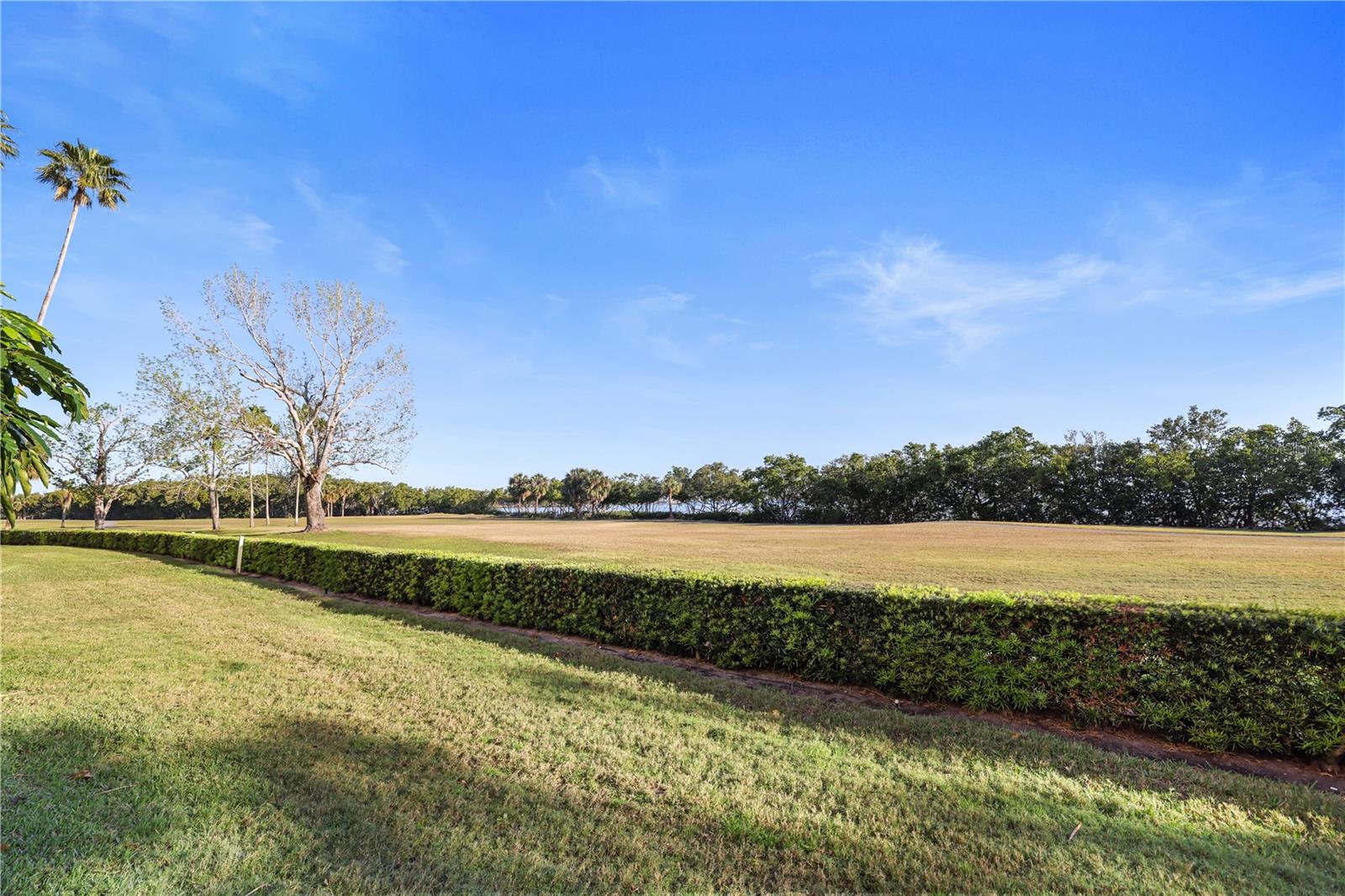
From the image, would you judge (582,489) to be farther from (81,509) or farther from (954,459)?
(81,509)

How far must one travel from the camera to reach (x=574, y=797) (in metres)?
3.57

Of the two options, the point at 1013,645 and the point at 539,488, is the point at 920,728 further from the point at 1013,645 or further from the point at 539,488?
the point at 539,488

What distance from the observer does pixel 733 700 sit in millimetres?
5602

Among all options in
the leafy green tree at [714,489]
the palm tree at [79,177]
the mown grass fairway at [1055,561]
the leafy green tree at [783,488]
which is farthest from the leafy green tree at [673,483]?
the palm tree at [79,177]

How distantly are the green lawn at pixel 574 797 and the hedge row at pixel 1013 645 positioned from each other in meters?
0.72


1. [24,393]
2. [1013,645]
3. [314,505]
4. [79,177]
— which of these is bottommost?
[1013,645]

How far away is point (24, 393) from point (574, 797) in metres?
4.20

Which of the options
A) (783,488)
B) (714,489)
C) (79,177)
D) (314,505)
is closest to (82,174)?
(79,177)

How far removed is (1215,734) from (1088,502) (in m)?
64.5

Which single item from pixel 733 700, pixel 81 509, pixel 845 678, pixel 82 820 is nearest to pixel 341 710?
pixel 82 820

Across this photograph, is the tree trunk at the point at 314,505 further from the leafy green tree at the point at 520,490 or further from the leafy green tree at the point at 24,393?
the leafy green tree at the point at 520,490

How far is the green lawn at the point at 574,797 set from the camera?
2.85 metres

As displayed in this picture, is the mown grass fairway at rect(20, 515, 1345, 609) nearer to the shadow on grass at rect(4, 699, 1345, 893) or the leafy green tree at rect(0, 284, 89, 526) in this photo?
the shadow on grass at rect(4, 699, 1345, 893)

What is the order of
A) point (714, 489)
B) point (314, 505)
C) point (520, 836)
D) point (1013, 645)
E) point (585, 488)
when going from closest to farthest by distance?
point (520, 836)
point (1013, 645)
point (314, 505)
point (714, 489)
point (585, 488)
